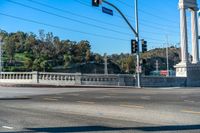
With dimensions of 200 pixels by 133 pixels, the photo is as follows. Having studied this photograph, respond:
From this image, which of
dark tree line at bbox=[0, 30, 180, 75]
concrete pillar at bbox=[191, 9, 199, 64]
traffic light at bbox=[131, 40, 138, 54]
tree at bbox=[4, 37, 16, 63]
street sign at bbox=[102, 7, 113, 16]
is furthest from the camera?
tree at bbox=[4, 37, 16, 63]

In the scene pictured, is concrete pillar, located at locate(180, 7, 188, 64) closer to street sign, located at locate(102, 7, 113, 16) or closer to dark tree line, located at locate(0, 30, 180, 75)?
street sign, located at locate(102, 7, 113, 16)

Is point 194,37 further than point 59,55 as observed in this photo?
No

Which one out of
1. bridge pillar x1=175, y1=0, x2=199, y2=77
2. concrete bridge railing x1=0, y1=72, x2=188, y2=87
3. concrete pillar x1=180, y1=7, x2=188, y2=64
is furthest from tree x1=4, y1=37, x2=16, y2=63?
concrete bridge railing x1=0, y1=72, x2=188, y2=87

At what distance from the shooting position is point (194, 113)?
14820mm

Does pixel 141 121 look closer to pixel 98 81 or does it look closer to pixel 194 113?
pixel 194 113

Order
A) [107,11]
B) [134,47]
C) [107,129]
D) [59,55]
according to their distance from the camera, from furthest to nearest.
Result: [59,55] < [134,47] < [107,11] < [107,129]

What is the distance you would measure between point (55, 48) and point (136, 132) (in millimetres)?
168394

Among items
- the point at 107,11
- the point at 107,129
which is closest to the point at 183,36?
the point at 107,11

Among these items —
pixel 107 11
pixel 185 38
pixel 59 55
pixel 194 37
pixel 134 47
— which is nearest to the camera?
pixel 107 11

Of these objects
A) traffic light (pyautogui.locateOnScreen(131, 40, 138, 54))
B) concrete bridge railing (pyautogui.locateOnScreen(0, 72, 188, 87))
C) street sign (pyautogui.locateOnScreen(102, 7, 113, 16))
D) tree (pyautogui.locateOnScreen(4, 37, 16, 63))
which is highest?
tree (pyautogui.locateOnScreen(4, 37, 16, 63))

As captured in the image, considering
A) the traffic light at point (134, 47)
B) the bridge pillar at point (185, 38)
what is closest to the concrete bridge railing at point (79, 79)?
the traffic light at point (134, 47)

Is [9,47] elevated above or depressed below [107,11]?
above

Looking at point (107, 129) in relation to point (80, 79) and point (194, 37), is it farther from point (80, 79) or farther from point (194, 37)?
point (194, 37)

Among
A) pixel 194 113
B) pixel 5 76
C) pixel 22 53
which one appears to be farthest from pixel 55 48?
pixel 194 113
